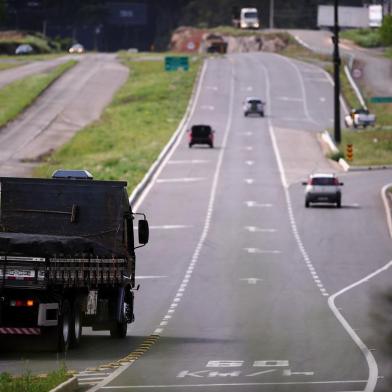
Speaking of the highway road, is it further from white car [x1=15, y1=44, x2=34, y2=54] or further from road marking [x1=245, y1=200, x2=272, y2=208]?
white car [x1=15, y1=44, x2=34, y2=54]

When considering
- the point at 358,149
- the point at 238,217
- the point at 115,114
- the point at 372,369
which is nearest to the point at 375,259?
the point at 238,217

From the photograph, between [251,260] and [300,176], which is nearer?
[251,260]

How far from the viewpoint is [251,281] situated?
127 feet

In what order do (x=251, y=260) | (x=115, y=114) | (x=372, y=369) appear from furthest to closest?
(x=115, y=114) < (x=251, y=260) < (x=372, y=369)

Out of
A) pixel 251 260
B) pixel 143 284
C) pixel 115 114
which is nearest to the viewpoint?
pixel 143 284

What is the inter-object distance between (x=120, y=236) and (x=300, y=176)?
165 feet

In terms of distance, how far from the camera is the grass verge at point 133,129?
74675mm

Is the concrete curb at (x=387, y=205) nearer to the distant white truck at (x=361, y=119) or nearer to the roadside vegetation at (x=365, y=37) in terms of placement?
the distant white truck at (x=361, y=119)

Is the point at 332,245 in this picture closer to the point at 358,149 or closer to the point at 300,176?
the point at 300,176

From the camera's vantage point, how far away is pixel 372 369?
19.2 m

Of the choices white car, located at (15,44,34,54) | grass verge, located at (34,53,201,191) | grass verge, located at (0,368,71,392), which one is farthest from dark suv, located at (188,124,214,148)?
white car, located at (15,44,34,54)

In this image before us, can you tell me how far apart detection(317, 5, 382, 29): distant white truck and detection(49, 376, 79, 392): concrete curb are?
562 feet

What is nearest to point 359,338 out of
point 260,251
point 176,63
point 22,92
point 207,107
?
point 260,251

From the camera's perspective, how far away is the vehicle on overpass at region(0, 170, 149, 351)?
21.6m
